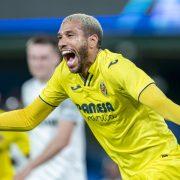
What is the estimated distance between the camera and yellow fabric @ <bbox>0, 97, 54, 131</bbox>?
6684mm

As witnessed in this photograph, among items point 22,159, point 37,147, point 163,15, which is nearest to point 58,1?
point 163,15

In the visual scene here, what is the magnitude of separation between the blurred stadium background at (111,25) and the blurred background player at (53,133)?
4857 mm

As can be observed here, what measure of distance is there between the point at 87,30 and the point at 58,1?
26.1ft

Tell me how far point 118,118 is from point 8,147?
10.5ft

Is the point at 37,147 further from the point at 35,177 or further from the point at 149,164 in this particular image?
the point at 149,164

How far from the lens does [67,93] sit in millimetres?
6508

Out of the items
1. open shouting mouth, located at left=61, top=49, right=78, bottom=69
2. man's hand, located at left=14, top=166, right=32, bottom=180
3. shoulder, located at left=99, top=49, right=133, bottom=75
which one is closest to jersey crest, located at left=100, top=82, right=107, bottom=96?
shoulder, located at left=99, top=49, right=133, bottom=75

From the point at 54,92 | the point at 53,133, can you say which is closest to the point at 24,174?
the point at 53,133

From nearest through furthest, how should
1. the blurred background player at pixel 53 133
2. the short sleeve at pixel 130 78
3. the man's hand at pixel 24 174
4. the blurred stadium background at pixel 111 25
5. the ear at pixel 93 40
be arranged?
the short sleeve at pixel 130 78 → the ear at pixel 93 40 → the man's hand at pixel 24 174 → the blurred background player at pixel 53 133 → the blurred stadium background at pixel 111 25

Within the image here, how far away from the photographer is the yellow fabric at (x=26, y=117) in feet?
21.9

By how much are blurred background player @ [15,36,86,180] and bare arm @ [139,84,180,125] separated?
2673 millimetres

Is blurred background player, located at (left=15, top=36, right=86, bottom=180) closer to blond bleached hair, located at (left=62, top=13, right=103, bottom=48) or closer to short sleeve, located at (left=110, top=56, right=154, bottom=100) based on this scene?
blond bleached hair, located at (left=62, top=13, right=103, bottom=48)

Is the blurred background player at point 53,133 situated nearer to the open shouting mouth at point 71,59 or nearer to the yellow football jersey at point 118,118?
the yellow football jersey at point 118,118

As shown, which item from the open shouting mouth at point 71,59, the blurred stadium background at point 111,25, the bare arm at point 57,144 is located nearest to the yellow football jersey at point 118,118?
the open shouting mouth at point 71,59
